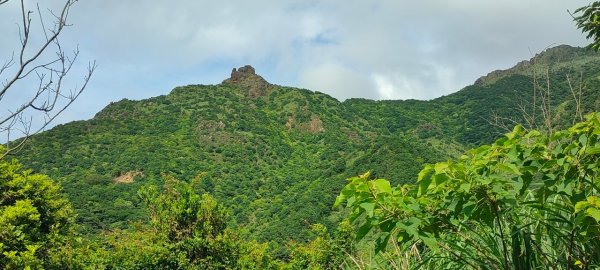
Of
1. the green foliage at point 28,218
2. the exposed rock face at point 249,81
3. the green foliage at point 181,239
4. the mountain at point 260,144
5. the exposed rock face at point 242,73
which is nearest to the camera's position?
the green foliage at point 28,218

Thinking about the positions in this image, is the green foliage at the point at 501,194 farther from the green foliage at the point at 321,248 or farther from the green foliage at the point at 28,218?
the green foliage at the point at 321,248

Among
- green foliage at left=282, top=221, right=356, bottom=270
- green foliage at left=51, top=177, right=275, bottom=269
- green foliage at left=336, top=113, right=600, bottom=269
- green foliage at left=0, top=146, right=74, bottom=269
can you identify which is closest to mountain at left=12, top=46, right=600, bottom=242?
green foliage at left=282, top=221, right=356, bottom=270

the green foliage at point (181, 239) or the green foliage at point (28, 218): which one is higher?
the green foliage at point (28, 218)

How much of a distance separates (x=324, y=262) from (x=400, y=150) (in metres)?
49.8

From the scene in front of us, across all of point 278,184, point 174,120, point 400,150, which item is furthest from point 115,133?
point 400,150

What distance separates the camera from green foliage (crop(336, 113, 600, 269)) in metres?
2.66

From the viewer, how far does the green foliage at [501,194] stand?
2.66 meters

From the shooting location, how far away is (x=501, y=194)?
271cm

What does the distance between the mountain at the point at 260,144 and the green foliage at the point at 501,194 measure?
4421 centimetres

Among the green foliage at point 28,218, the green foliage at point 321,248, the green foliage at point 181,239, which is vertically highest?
the green foliage at point 28,218

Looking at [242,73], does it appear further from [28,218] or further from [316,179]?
[28,218]

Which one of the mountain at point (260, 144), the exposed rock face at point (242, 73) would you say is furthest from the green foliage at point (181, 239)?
the exposed rock face at point (242, 73)

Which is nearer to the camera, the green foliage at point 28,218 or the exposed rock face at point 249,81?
the green foliage at point 28,218

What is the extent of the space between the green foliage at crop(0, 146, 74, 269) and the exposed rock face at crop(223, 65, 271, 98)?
9549cm
